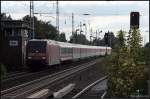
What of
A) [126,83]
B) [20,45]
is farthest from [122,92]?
[20,45]

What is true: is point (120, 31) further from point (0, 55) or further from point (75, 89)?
point (0, 55)

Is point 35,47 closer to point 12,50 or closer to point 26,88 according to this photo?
point 12,50

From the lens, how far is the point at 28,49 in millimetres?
53344

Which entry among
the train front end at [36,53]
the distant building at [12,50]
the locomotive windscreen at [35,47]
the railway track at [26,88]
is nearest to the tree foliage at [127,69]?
the railway track at [26,88]

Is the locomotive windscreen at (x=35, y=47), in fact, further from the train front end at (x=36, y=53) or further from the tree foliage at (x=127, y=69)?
the tree foliage at (x=127, y=69)

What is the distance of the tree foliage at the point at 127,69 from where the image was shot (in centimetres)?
2059

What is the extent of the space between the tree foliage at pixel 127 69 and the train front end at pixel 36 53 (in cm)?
3048

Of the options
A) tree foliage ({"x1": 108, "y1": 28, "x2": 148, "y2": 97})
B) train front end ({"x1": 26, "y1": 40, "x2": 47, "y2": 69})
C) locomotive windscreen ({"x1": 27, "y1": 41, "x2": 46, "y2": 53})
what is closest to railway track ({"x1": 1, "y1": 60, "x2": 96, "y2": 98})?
tree foliage ({"x1": 108, "y1": 28, "x2": 148, "y2": 97})

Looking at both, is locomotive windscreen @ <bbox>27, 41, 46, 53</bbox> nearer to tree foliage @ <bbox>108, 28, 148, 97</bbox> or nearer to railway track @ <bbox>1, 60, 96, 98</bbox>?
railway track @ <bbox>1, 60, 96, 98</bbox>

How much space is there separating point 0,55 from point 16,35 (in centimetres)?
300

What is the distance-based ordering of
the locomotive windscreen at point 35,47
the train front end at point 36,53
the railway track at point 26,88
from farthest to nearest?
the locomotive windscreen at point 35,47
the train front end at point 36,53
the railway track at point 26,88

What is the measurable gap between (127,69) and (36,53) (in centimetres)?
3270

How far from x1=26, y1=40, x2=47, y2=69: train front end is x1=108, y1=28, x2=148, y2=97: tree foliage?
100.0ft

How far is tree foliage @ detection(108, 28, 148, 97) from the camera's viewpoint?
67.6 ft
